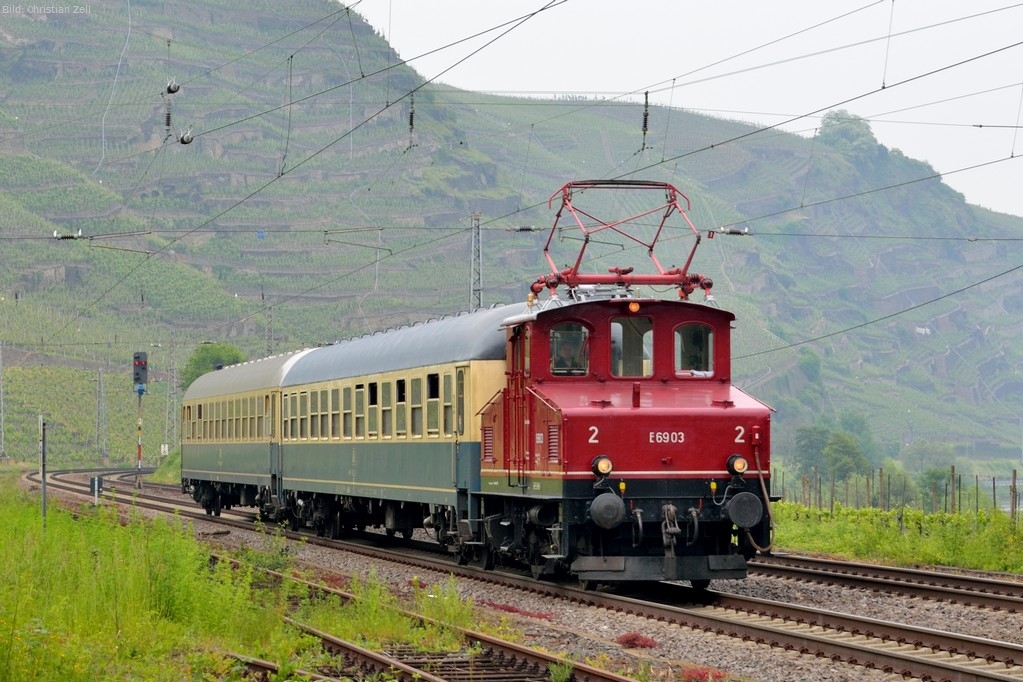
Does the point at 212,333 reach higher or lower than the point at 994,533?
higher

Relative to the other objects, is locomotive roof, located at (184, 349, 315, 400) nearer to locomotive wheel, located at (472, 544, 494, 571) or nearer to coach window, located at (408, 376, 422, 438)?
coach window, located at (408, 376, 422, 438)

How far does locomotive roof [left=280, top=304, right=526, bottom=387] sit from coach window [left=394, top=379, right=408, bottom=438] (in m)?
0.33

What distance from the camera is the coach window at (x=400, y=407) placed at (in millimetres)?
24406

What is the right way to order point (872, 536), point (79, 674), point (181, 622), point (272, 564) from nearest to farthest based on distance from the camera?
point (79, 674)
point (181, 622)
point (272, 564)
point (872, 536)

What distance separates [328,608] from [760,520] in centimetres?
540

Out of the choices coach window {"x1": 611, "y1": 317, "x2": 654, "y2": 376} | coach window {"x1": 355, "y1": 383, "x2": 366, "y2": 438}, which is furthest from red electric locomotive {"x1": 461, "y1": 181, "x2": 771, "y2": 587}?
coach window {"x1": 355, "y1": 383, "x2": 366, "y2": 438}

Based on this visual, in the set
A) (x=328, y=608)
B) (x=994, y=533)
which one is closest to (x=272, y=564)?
(x=328, y=608)

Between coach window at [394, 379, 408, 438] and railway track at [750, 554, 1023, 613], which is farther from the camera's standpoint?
coach window at [394, 379, 408, 438]

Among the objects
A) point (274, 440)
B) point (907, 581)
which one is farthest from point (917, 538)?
point (274, 440)

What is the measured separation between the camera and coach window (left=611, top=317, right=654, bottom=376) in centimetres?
1852

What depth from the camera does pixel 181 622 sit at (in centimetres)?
1473

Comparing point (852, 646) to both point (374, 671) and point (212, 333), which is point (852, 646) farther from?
point (212, 333)

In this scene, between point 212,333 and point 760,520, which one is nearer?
point 760,520

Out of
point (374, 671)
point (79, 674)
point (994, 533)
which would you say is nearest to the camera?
point (79, 674)
